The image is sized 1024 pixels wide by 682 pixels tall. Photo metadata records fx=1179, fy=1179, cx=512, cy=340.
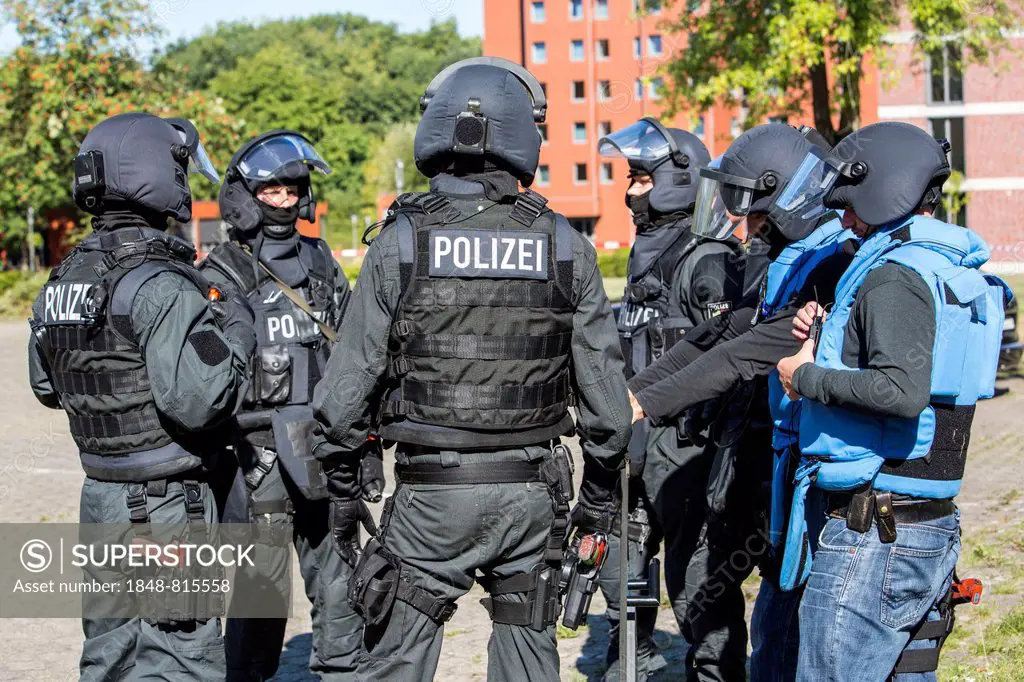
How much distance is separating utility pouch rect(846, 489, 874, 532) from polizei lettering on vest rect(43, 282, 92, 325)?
2.59 metres

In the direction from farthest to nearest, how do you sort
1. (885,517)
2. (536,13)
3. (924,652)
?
(536,13) < (924,652) < (885,517)

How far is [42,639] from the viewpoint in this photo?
20.0 feet

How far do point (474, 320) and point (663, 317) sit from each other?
2.03 metres

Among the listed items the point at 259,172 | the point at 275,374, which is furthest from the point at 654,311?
the point at 259,172

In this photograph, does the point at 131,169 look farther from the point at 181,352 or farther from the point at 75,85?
the point at 75,85

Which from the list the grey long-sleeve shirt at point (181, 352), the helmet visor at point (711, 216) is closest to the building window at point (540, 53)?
the helmet visor at point (711, 216)

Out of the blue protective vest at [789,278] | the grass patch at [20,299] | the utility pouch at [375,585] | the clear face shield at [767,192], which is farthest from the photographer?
the grass patch at [20,299]

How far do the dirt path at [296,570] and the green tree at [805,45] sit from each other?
563 centimetres

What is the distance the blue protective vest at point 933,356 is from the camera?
330 centimetres

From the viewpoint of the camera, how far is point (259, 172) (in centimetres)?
571

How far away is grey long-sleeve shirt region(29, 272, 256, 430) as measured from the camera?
4.03 meters

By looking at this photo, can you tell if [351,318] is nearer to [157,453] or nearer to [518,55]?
[157,453]

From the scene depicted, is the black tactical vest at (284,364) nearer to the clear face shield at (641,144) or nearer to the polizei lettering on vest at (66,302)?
the polizei lettering on vest at (66,302)

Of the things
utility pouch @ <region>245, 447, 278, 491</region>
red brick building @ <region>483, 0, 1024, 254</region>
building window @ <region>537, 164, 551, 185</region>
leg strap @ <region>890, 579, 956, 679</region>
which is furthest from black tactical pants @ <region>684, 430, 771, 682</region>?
building window @ <region>537, 164, 551, 185</region>
